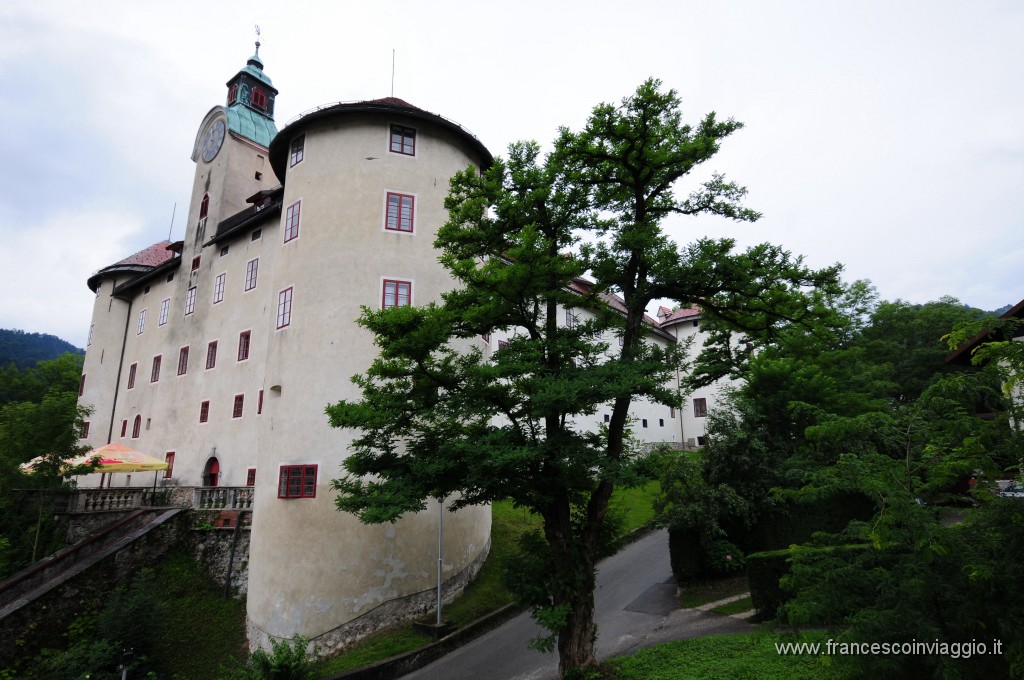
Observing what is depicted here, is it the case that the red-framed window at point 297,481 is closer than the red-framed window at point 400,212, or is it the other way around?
the red-framed window at point 297,481

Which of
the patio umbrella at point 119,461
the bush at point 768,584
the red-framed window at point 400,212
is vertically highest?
the red-framed window at point 400,212

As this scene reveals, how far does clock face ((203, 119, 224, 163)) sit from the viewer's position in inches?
1359

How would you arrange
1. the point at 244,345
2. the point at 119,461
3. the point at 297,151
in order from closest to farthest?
the point at 297,151 < the point at 119,461 < the point at 244,345

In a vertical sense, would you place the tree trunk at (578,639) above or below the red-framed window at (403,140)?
below

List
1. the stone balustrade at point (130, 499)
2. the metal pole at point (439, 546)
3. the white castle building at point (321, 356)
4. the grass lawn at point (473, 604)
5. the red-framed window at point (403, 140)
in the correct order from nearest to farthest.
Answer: the grass lawn at point (473, 604)
the metal pole at point (439, 546)
the white castle building at point (321, 356)
the red-framed window at point (403, 140)
the stone balustrade at point (130, 499)

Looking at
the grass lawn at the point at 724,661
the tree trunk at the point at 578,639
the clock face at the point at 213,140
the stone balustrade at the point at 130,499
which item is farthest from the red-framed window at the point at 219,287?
the grass lawn at the point at 724,661

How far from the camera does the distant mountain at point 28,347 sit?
4373 inches

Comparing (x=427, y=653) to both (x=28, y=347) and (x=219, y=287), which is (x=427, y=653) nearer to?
(x=219, y=287)

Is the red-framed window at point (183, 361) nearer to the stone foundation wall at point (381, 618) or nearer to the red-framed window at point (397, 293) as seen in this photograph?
the stone foundation wall at point (381, 618)

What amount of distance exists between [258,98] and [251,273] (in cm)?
1849

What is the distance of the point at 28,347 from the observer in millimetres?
130125

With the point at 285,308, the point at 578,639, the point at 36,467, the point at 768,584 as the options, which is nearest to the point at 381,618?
the point at 578,639

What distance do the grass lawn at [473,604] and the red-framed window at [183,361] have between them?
62.0 ft

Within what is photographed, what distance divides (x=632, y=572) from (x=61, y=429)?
23.3 metres
